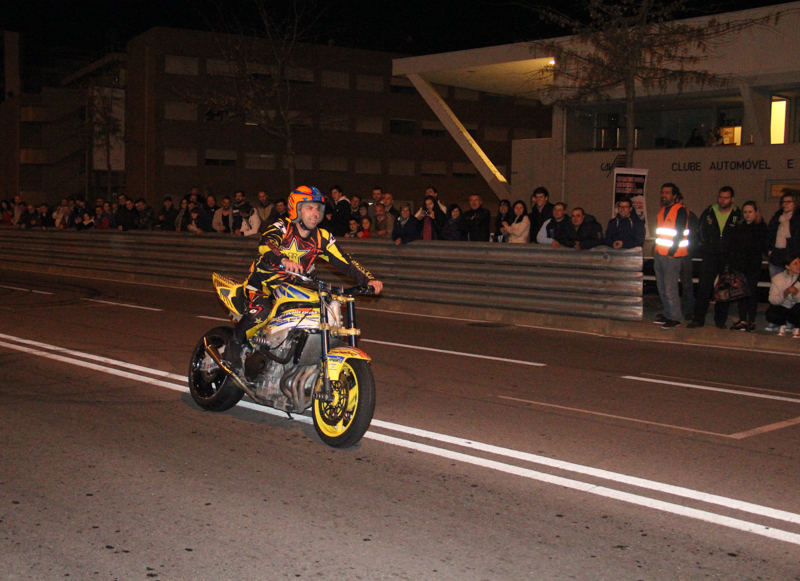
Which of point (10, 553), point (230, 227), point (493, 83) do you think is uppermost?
point (493, 83)

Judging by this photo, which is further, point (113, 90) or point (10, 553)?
point (113, 90)

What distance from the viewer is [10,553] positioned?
14.8 feet

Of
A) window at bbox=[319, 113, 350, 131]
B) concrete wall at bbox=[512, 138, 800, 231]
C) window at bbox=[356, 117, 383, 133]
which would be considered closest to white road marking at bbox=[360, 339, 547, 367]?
concrete wall at bbox=[512, 138, 800, 231]

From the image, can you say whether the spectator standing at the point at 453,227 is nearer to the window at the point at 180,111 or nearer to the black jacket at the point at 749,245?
the black jacket at the point at 749,245

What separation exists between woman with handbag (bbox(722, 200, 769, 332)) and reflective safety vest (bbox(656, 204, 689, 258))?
0.69 metres

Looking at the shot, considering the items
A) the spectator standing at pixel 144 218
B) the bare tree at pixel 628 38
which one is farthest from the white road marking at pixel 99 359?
the spectator standing at pixel 144 218

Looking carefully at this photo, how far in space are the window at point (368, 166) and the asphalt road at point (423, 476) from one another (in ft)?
193

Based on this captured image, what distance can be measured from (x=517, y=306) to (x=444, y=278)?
1.54 m

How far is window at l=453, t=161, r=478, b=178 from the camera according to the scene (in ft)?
238

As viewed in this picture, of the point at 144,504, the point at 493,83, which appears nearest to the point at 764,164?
the point at 493,83

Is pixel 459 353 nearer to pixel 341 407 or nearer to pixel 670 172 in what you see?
pixel 341 407

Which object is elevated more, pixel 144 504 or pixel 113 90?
pixel 113 90

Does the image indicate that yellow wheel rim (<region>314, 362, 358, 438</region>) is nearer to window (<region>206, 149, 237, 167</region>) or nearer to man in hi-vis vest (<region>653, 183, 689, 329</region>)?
man in hi-vis vest (<region>653, 183, 689, 329</region>)

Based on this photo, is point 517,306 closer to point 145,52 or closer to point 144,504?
point 144,504
